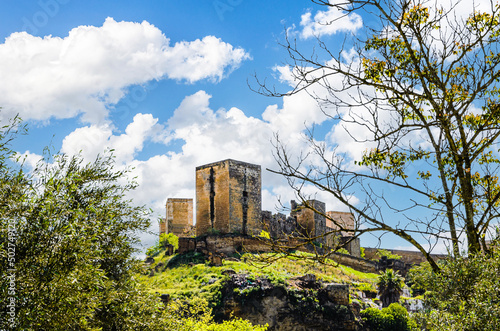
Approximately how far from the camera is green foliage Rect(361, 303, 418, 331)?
93.2 ft

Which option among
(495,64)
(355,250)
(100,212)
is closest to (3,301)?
(100,212)

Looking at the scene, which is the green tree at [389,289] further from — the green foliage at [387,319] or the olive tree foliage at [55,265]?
the olive tree foliage at [55,265]

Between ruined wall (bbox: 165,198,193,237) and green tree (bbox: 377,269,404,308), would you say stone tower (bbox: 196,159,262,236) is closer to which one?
ruined wall (bbox: 165,198,193,237)

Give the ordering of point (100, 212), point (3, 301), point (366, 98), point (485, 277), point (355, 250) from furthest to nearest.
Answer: point (355, 250) → point (100, 212) → point (3, 301) → point (485, 277) → point (366, 98)

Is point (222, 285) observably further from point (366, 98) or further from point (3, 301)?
point (366, 98)

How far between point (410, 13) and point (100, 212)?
7.85 metres

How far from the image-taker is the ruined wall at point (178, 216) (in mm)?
46062

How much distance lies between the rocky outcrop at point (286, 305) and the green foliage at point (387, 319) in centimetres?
75

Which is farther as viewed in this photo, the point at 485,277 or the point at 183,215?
the point at 183,215

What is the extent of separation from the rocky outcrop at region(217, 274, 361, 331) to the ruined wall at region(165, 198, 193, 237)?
1833 centimetres

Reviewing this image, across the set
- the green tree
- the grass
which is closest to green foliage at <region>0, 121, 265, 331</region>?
the grass

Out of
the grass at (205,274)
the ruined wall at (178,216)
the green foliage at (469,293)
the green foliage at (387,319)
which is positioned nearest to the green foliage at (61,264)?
the green foliage at (469,293)

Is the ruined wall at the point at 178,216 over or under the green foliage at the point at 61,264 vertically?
over

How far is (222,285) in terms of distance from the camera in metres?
27.7
